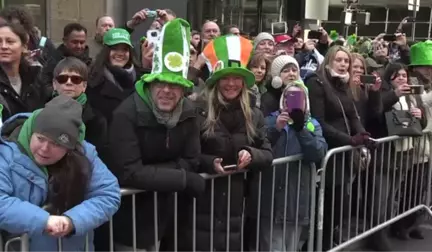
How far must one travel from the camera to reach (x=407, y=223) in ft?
19.9

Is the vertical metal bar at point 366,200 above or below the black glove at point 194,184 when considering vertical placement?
below

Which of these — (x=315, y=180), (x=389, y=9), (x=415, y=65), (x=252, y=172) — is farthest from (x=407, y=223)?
(x=389, y=9)

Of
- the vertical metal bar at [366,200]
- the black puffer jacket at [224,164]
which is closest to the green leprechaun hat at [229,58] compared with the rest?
the black puffer jacket at [224,164]

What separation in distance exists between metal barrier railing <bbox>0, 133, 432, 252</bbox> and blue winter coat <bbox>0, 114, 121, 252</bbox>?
5.7 inches

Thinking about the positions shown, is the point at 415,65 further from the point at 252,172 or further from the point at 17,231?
the point at 17,231

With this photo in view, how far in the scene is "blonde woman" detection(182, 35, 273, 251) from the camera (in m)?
3.72

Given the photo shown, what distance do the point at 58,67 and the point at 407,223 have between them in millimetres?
4261

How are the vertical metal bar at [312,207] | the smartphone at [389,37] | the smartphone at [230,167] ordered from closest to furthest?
the smartphone at [230,167]
the vertical metal bar at [312,207]
the smartphone at [389,37]

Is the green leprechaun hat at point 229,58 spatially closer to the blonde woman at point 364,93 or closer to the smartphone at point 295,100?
the smartphone at point 295,100

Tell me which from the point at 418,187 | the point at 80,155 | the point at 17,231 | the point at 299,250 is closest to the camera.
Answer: the point at 17,231

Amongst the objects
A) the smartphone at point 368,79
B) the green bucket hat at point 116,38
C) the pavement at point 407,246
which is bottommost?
the pavement at point 407,246

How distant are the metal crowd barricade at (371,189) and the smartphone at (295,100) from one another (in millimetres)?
652

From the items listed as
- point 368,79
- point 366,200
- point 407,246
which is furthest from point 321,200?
point 407,246

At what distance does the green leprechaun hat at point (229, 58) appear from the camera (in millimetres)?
3768
